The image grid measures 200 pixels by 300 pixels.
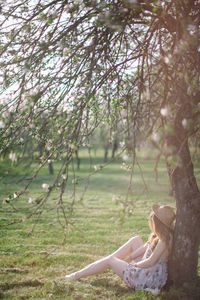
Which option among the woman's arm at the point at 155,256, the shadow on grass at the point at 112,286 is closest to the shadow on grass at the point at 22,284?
the shadow on grass at the point at 112,286

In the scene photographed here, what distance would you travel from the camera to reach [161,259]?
→ 12.8 feet

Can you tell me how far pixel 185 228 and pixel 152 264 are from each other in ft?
2.09

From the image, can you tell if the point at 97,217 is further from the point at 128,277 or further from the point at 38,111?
the point at 38,111

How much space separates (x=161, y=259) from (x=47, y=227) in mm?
3825

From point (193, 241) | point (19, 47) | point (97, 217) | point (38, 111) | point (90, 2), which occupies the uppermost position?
point (90, 2)

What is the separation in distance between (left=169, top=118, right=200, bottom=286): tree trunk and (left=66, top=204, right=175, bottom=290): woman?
0.42ft

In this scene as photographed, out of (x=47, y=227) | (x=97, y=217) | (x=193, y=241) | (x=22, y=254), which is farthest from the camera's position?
(x=97, y=217)

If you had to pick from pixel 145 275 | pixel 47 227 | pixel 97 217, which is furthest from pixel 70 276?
pixel 97 217

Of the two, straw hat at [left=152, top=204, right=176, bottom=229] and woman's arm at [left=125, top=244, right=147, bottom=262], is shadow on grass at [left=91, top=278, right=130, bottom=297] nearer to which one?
woman's arm at [left=125, top=244, right=147, bottom=262]

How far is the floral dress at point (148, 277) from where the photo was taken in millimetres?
3740

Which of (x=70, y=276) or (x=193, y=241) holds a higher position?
(x=193, y=241)

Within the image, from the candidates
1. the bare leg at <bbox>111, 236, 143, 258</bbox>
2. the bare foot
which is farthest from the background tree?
the bare foot

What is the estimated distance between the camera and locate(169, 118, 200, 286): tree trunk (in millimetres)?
3732

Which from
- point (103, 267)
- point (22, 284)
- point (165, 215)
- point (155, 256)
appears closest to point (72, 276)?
point (103, 267)
